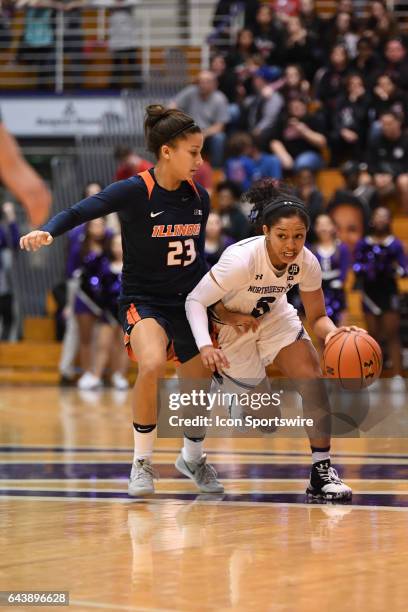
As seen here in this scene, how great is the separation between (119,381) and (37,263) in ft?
8.63

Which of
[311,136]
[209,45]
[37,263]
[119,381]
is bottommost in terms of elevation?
[119,381]

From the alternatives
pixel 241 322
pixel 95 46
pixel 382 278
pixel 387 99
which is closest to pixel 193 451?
pixel 241 322

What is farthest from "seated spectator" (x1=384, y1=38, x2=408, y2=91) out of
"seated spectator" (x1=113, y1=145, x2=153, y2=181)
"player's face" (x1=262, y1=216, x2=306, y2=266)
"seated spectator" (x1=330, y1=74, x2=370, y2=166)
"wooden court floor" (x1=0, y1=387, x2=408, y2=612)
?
"player's face" (x1=262, y1=216, x2=306, y2=266)

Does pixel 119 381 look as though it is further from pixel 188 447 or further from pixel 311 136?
pixel 188 447

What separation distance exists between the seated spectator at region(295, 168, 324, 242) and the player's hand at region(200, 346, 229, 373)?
6.85 m

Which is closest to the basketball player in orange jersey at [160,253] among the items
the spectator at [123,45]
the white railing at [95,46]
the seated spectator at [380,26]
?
the seated spectator at [380,26]

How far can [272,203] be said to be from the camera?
5.91 meters

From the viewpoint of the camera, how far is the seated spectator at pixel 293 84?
14.8 metres

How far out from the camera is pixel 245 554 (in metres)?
4.57

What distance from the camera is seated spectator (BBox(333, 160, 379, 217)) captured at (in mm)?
13109

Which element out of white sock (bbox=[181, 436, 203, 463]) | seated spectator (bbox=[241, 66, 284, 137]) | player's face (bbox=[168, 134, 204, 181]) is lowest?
white sock (bbox=[181, 436, 203, 463])

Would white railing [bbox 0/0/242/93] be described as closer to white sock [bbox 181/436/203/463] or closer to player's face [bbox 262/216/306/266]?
white sock [bbox 181/436/203/463]

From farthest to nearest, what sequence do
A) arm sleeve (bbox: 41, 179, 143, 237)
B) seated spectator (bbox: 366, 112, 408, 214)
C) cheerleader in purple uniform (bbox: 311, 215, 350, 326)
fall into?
1. seated spectator (bbox: 366, 112, 408, 214)
2. cheerleader in purple uniform (bbox: 311, 215, 350, 326)
3. arm sleeve (bbox: 41, 179, 143, 237)

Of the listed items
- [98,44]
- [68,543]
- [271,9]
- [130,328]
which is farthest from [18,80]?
[68,543]
